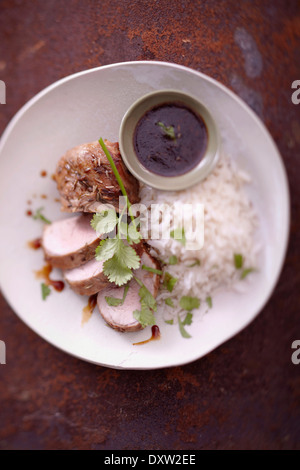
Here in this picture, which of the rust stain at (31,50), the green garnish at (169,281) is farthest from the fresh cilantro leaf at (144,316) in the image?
the rust stain at (31,50)

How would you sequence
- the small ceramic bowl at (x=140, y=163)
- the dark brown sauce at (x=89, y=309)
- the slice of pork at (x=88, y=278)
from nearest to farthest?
the small ceramic bowl at (x=140, y=163)
the slice of pork at (x=88, y=278)
the dark brown sauce at (x=89, y=309)

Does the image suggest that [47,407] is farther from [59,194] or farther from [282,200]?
[282,200]

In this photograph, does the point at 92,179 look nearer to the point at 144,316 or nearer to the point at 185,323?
the point at 144,316

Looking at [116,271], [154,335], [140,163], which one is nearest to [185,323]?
[154,335]

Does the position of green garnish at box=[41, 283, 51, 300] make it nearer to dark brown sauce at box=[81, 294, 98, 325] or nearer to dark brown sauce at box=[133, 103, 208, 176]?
dark brown sauce at box=[81, 294, 98, 325]

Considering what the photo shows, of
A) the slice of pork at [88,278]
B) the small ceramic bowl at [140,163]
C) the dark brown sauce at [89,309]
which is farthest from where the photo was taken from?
the dark brown sauce at [89,309]

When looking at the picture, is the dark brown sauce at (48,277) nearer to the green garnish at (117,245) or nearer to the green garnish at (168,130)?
the green garnish at (117,245)
